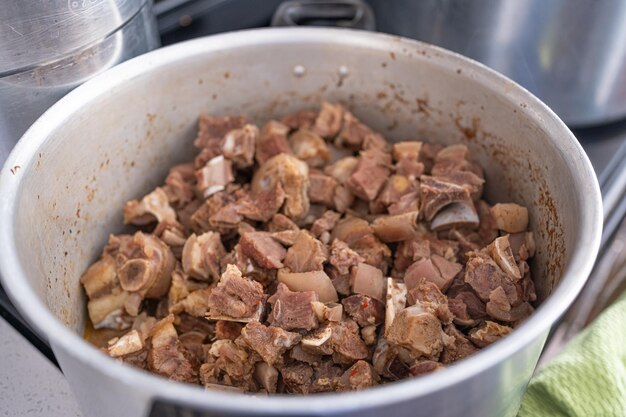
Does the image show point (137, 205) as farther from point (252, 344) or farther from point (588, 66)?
point (588, 66)

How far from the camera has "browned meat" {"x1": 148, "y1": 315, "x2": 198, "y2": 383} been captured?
953 millimetres

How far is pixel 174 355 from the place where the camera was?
97 cm

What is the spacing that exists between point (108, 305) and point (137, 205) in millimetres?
197

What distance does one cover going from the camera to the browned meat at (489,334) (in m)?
0.93

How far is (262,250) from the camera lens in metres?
1.04

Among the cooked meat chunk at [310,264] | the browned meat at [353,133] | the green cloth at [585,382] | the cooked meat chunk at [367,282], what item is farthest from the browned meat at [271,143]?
the green cloth at [585,382]

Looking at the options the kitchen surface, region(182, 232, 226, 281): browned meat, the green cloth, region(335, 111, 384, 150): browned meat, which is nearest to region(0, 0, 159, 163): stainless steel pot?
the kitchen surface

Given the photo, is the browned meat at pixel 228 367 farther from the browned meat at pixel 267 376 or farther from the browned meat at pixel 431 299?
the browned meat at pixel 431 299

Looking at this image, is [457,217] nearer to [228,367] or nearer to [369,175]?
[369,175]

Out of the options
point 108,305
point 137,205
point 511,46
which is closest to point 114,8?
point 137,205

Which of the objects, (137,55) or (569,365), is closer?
(569,365)

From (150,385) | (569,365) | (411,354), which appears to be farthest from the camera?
(569,365)

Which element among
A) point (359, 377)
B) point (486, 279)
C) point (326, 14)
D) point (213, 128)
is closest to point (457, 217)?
point (486, 279)

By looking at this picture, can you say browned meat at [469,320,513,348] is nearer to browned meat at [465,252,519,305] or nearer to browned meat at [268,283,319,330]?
browned meat at [465,252,519,305]
